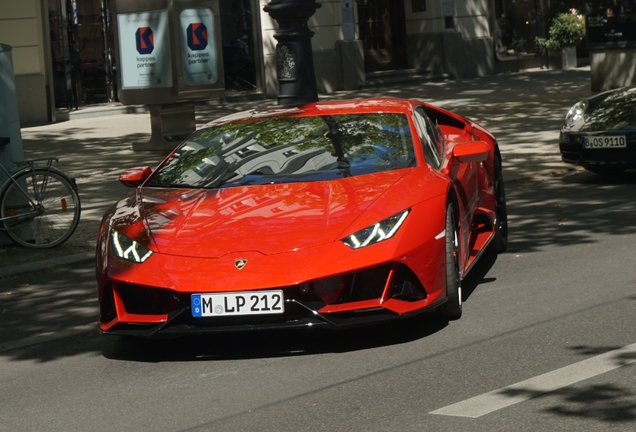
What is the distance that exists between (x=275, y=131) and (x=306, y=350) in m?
1.81

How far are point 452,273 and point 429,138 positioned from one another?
1.42 meters

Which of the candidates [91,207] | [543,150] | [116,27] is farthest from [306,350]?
[116,27]

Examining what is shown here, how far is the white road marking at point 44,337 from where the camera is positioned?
282 inches

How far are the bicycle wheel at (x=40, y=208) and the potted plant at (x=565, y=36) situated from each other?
22.6 metres

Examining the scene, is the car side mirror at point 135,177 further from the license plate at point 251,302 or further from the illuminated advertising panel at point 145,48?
the illuminated advertising panel at point 145,48

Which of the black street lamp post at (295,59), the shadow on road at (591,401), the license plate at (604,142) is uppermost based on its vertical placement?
the black street lamp post at (295,59)

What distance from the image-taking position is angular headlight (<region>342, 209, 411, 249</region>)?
627cm

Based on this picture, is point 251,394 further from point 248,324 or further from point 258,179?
point 258,179

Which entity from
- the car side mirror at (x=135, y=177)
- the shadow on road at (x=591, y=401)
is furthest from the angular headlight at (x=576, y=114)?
the shadow on road at (x=591, y=401)

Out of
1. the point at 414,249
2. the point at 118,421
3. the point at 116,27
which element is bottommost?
the point at 118,421

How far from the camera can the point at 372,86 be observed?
92.9 feet

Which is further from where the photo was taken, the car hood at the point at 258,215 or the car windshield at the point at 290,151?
the car windshield at the point at 290,151

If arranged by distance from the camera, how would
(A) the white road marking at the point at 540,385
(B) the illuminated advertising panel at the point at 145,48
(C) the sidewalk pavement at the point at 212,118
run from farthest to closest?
(B) the illuminated advertising panel at the point at 145,48 < (C) the sidewalk pavement at the point at 212,118 < (A) the white road marking at the point at 540,385

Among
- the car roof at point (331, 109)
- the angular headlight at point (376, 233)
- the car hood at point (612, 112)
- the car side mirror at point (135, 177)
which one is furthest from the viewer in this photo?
the car hood at point (612, 112)
